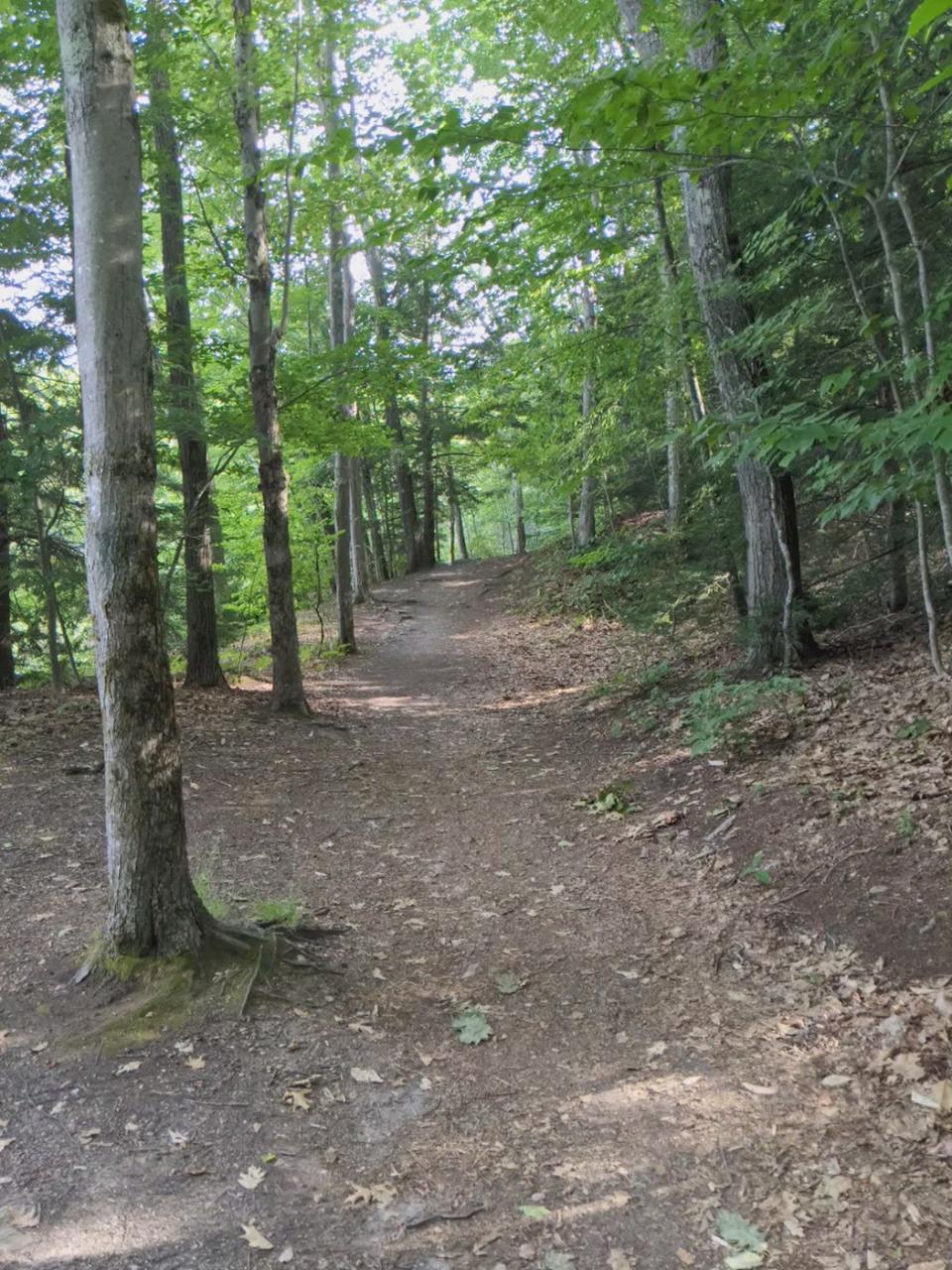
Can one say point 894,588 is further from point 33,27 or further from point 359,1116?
point 33,27

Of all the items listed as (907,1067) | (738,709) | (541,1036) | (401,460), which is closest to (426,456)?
(401,460)

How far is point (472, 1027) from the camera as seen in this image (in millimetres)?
3906

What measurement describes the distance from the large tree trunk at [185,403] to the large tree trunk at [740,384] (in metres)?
5.69

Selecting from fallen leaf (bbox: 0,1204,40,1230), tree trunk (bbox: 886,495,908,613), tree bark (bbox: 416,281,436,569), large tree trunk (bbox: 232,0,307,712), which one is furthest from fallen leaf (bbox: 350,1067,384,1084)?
tree bark (bbox: 416,281,436,569)

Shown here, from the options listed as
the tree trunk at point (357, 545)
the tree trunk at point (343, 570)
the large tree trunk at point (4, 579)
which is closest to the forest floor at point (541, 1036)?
the large tree trunk at point (4, 579)

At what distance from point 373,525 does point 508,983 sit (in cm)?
2410

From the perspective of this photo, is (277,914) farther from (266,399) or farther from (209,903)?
(266,399)

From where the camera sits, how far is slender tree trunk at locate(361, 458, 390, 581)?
2645cm

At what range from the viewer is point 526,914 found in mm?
5125

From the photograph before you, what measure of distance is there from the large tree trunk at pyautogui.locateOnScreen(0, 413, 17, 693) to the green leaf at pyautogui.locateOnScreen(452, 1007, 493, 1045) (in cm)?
779

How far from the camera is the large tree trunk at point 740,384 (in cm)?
763

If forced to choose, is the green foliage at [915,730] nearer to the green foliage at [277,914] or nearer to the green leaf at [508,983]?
the green leaf at [508,983]

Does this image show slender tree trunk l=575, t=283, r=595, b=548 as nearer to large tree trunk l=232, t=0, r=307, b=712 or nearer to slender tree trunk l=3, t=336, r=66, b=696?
large tree trunk l=232, t=0, r=307, b=712

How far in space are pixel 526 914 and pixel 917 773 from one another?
103 inches
